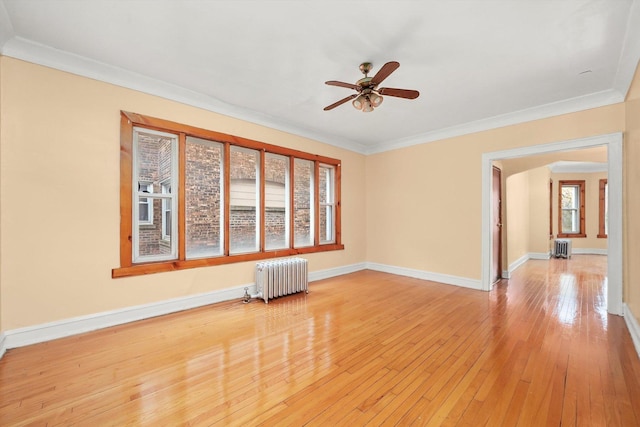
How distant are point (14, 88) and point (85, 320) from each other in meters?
2.47

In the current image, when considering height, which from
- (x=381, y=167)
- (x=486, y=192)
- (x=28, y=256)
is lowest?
(x=28, y=256)

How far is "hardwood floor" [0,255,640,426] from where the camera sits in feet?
5.84

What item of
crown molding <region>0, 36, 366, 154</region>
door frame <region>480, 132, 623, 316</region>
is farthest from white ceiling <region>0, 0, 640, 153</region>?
door frame <region>480, 132, 623, 316</region>

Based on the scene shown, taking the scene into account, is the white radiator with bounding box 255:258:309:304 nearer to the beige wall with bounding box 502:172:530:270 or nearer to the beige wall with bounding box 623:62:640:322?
the beige wall with bounding box 623:62:640:322

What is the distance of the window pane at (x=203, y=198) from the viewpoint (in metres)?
3.91

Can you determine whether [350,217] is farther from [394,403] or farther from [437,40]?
[394,403]

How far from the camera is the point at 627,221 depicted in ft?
11.0

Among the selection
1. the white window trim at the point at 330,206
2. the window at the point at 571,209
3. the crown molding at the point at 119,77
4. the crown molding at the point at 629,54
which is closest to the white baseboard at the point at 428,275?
the white window trim at the point at 330,206

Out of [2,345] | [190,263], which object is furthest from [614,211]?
[2,345]

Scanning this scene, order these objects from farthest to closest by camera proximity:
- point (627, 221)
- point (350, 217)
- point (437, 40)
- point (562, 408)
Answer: point (350, 217)
point (627, 221)
point (437, 40)
point (562, 408)

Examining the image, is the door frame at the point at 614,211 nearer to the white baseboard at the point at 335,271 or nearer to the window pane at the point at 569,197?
the white baseboard at the point at 335,271

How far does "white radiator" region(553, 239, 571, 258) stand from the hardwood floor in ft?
18.5

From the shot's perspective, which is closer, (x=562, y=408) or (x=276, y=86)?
(x=562, y=408)

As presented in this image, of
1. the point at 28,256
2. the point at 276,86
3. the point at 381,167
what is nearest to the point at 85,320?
the point at 28,256
